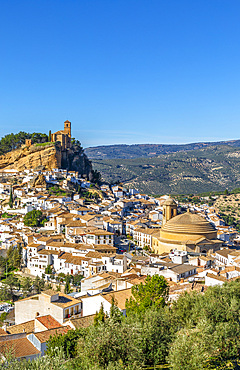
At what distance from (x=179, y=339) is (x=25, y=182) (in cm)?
6515

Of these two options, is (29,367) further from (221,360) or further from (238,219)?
(238,219)

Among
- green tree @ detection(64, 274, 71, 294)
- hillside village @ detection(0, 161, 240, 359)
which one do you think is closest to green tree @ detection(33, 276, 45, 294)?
hillside village @ detection(0, 161, 240, 359)

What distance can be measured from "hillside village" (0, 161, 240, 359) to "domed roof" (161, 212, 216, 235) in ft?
0.38

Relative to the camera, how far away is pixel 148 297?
22.5 meters

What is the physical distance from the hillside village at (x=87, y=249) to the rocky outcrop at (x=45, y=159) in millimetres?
2884

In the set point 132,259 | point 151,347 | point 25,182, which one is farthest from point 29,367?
point 25,182

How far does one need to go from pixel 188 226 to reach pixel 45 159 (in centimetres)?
4630

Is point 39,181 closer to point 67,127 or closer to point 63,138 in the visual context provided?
point 63,138

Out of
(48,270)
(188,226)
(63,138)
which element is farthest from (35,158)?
(188,226)

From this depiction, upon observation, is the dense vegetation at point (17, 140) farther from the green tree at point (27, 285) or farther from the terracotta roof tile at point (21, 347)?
the terracotta roof tile at point (21, 347)

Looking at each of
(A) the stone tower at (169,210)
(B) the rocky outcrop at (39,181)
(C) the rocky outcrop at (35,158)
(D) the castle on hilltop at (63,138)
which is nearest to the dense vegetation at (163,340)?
(A) the stone tower at (169,210)

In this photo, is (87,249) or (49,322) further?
(87,249)

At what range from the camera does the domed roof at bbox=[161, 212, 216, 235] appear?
1794 inches

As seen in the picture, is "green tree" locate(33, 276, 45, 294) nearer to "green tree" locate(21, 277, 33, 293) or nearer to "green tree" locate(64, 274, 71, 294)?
"green tree" locate(21, 277, 33, 293)
